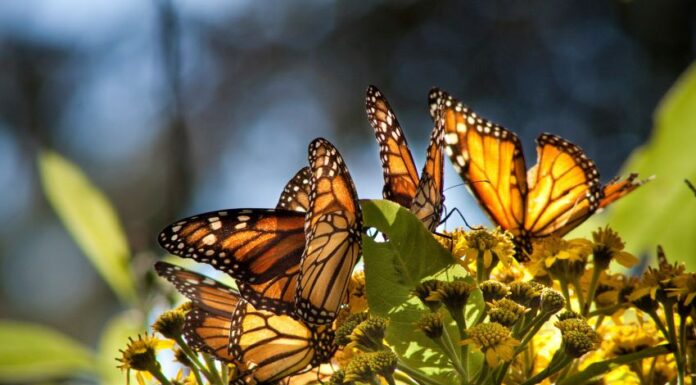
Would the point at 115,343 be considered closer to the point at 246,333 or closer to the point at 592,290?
the point at 246,333

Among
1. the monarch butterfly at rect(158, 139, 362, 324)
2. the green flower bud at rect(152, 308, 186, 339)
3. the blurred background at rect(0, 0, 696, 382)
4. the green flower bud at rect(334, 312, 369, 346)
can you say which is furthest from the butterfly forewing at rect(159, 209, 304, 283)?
the blurred background at rect(0, 0, 696, 382)

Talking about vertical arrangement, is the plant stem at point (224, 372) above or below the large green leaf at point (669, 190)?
below

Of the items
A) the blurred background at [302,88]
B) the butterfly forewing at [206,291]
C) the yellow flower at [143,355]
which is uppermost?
the blurred background at [302,88]

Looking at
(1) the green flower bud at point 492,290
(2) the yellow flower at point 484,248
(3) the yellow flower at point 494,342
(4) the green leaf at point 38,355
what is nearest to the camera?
(3) the yellow flower at point 494,342

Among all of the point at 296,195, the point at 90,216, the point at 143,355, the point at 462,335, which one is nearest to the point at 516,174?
the point at 296,195

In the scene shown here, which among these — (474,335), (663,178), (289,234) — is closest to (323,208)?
(289,234)

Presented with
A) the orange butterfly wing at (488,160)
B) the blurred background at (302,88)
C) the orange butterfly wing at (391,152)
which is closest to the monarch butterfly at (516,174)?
the orange butterfly wing at (488,160)

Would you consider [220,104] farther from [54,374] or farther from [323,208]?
[323,208]

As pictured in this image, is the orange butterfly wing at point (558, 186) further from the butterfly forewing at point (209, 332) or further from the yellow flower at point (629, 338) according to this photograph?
the butterfly forewing at point (209, 332)
